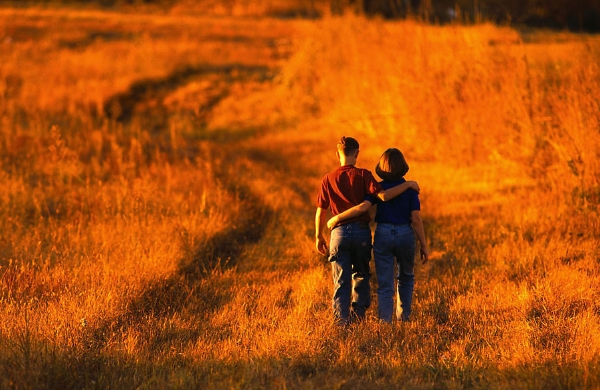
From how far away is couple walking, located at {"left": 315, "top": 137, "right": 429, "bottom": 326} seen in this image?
229 inches

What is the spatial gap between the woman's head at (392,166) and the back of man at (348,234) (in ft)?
0.37

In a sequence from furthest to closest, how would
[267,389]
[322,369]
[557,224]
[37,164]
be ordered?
[37,164] → [557,224] → [322,369] → [267,389]

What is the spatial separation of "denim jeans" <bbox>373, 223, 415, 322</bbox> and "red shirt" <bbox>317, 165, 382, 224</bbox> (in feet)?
0.73

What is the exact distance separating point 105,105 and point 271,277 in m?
14.6

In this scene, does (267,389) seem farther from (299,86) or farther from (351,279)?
(299,86)

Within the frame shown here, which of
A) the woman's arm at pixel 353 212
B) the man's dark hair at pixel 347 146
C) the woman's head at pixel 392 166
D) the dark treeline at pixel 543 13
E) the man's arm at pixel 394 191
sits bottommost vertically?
the woman's arm at pixel 353 212

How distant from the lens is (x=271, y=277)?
7.39 m

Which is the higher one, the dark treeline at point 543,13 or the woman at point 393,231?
the dark treeline at point 543,13

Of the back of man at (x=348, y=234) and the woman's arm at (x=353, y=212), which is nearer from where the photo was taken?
the woman's arm at (x=353, y=212)

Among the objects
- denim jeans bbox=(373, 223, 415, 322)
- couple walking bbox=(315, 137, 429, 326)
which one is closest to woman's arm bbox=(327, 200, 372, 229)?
couple walking bbox=(315, 137, 429, 326)

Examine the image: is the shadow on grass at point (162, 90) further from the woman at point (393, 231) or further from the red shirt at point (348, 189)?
the woman at point (393, 231)

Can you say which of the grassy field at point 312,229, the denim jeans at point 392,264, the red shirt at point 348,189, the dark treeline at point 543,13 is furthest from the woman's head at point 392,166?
the dark treeline at point 543,13

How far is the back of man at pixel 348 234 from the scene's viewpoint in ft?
19.2

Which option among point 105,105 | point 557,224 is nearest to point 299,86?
point 105,105
